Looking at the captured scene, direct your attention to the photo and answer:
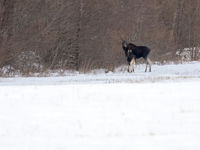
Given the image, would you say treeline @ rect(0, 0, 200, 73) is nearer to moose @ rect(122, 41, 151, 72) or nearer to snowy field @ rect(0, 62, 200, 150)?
moose @ rect(122, 41, 151, 72)

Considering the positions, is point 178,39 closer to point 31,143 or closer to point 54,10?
point 54,10

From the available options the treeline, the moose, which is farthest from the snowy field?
the treeline

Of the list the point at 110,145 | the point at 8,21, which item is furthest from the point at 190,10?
the point at 110,145

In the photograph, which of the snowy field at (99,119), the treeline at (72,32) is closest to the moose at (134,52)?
the treeline at (72,32)

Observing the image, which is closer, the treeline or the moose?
the moose

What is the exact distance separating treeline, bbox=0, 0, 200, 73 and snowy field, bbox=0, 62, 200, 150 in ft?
41.5

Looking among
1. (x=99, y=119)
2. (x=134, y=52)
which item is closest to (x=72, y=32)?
(x=134, y=52)

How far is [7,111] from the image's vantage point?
8484 mm

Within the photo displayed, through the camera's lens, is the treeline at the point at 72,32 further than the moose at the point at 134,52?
Yes

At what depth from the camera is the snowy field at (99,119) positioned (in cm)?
624

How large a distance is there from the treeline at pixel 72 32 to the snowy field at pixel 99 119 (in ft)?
41.5

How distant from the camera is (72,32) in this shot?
2616cm

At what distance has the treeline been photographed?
23.8 meters

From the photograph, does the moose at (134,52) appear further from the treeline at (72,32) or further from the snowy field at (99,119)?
the snowy field at (99,119)
